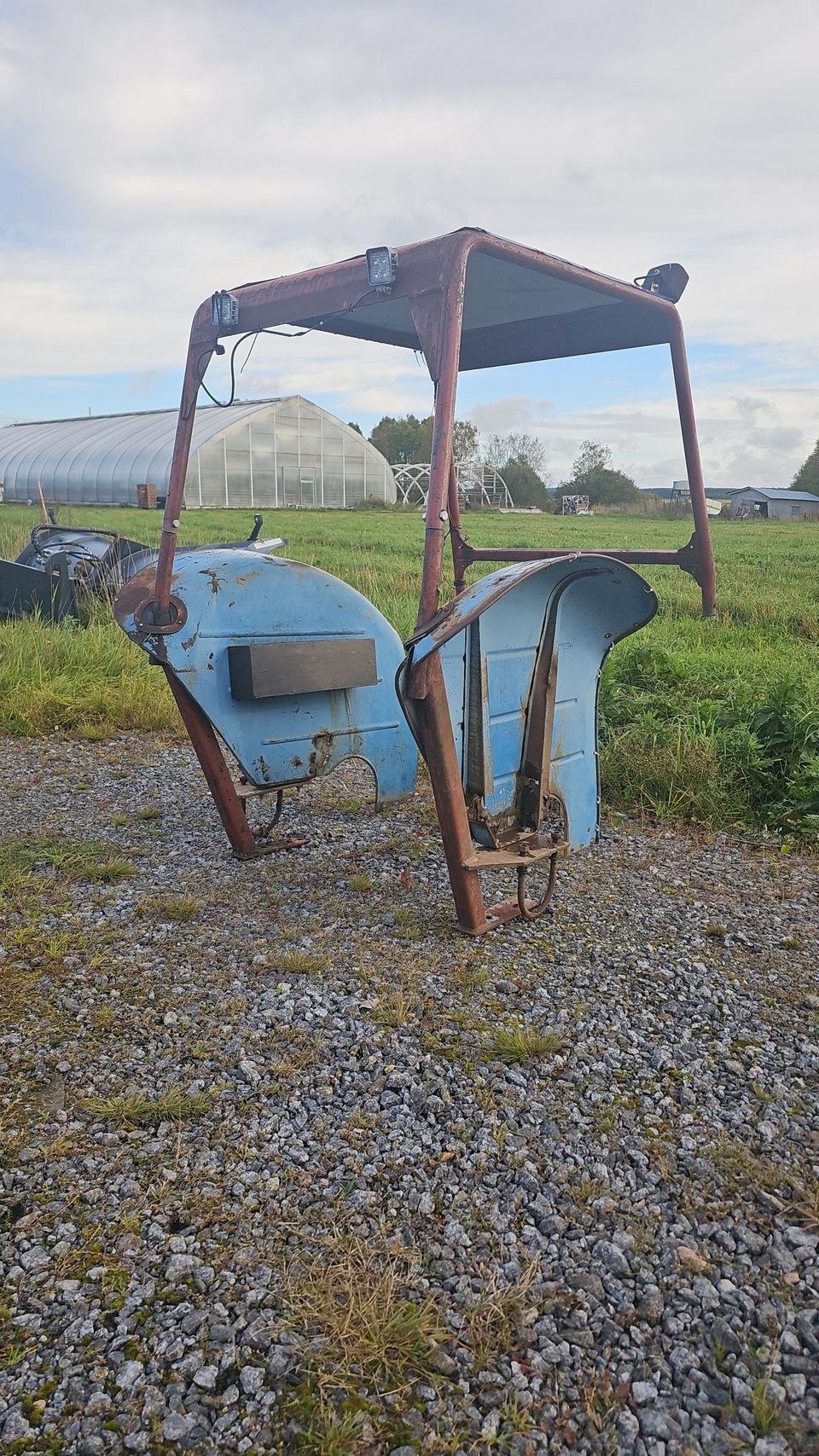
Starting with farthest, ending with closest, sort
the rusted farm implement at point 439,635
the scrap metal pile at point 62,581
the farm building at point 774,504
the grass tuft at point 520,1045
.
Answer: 1. the farm building at point 774,504
2. the scrap metal pile at point 62,581
3. the rusted farm implement at point 439,635
4. the grass tuft at point 520,1045

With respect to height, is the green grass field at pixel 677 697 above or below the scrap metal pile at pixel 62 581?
below

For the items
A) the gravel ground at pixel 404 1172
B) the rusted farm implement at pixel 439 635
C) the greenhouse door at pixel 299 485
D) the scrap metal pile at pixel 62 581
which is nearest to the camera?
the gravel ground at pixel 404 1172

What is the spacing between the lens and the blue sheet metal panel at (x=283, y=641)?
12.2 feet

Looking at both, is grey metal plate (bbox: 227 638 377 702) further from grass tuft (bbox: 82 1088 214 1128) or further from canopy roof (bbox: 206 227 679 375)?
grass tuft (bbox: 82 1088 214 1128)

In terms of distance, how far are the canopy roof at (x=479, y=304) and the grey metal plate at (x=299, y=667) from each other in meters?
1.18

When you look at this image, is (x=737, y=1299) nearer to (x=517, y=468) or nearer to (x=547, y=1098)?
(x=547, y=1098)

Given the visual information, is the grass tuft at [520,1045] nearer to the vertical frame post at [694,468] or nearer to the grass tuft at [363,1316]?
the grass tuft at [363,1316]

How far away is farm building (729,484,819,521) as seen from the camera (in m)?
50.6

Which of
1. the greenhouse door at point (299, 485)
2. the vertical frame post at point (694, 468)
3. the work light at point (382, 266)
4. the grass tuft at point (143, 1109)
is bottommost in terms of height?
the grass tuft at point (143, 1109)

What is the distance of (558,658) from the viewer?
11.4ft

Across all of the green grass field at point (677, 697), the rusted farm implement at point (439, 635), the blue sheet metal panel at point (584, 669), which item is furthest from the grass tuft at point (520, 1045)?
the green grass field at point (677, 697)

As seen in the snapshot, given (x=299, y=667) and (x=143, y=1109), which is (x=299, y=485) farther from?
(x=143, y=1109)

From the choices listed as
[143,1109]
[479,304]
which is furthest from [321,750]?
[479,304]

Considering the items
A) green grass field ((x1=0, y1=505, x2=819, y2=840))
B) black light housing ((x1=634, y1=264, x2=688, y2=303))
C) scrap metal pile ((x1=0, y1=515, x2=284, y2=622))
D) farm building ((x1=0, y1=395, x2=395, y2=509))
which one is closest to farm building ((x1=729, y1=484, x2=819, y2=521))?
farm building ((x1=0, y1=395, x2=395, y2=509))
